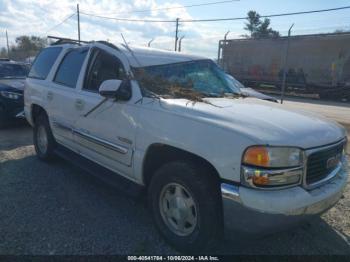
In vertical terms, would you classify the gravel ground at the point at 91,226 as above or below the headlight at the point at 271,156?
below

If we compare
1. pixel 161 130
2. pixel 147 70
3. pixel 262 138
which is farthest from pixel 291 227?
pixel 147 70

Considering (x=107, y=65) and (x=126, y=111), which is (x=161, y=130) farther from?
(x=107, y=65)

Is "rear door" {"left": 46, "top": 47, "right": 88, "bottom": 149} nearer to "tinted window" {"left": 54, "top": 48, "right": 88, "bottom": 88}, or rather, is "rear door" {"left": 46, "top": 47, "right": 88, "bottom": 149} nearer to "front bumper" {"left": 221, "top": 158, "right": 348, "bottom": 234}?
"tinted window" {"left": 54, "top": 48, "right": 88, "bottom": 88}

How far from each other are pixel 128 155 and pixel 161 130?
A: 61 centimetres

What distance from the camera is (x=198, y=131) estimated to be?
2.76 metres

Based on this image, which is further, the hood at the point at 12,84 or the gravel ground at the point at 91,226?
the hood at the point at 12,84

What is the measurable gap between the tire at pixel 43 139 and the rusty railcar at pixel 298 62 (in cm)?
1925

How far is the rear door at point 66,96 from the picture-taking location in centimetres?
444

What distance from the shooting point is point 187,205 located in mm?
A: 2984

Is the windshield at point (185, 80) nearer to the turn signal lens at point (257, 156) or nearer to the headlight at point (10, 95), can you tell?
the turn signal lens at point (257, 156)

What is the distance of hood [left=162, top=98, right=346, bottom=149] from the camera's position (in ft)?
8.41

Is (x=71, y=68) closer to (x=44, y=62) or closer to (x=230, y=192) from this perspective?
(x=44, y=62)

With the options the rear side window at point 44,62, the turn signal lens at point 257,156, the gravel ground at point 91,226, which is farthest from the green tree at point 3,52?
the turn signal lens at point 257,156

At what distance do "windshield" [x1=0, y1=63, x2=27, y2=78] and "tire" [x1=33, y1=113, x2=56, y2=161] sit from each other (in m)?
4.45
